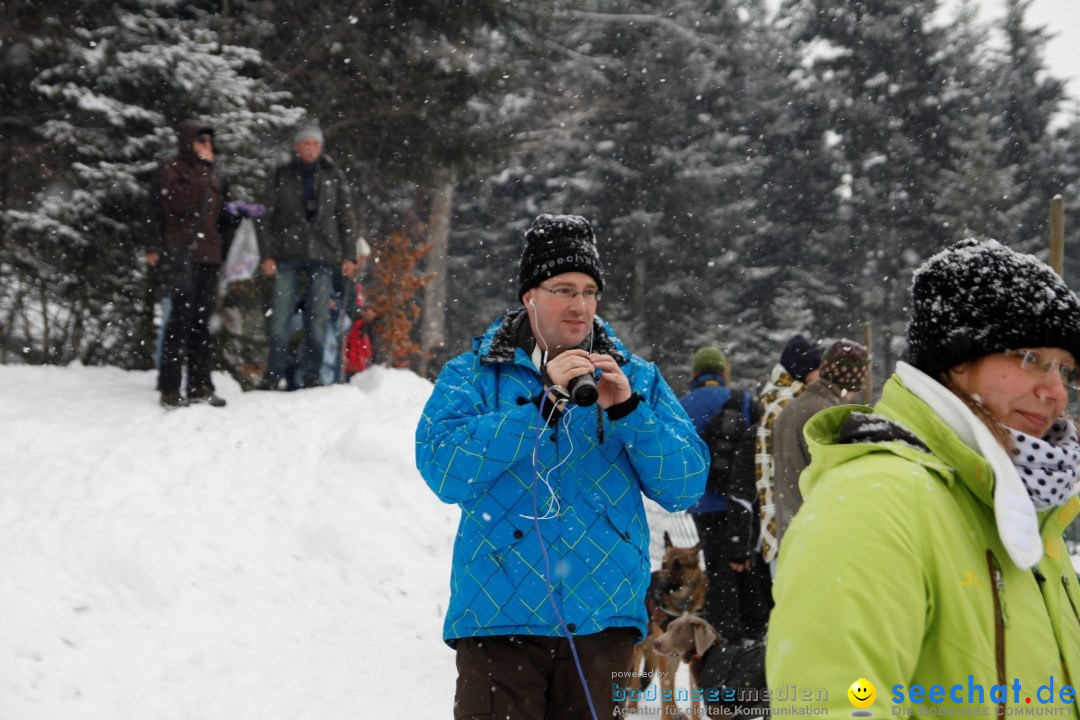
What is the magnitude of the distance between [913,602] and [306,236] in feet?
28.4

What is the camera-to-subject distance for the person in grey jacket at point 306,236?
939cm

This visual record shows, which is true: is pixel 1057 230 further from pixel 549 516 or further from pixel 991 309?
pixel 991 309

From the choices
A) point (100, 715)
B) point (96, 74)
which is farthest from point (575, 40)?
point (100, 715)

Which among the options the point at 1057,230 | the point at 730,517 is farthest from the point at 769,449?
the point at 1057,230

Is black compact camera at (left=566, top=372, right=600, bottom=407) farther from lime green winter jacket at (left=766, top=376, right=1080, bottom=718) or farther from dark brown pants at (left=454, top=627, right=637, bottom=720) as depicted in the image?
lime green winter jacket at (left=766, top=376, right=1080, bottom=718)

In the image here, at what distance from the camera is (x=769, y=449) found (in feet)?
17.9

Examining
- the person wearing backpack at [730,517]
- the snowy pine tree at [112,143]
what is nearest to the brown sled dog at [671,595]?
the person wearing backpack at [730,517]

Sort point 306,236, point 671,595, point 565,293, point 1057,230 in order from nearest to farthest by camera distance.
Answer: point 565,293 → point 671,595 → point 1057,230 → point 306,236

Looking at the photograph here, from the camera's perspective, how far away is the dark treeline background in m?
12.4

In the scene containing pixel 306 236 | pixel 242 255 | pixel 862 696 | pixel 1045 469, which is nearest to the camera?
pixel 862 696

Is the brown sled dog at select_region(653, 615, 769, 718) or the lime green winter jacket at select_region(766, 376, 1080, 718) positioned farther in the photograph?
the brown sled dog at select_region(653, 615, 769, 718)

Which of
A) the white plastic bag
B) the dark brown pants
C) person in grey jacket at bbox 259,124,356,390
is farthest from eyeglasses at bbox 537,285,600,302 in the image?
person in grey jacket at bbox 259,124,356,390

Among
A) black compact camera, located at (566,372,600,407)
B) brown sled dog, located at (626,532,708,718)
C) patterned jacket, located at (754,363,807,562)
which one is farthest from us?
brown sled dog, located at (626,532,708,718)

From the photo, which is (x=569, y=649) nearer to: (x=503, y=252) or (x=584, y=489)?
(x=584, y=489)
